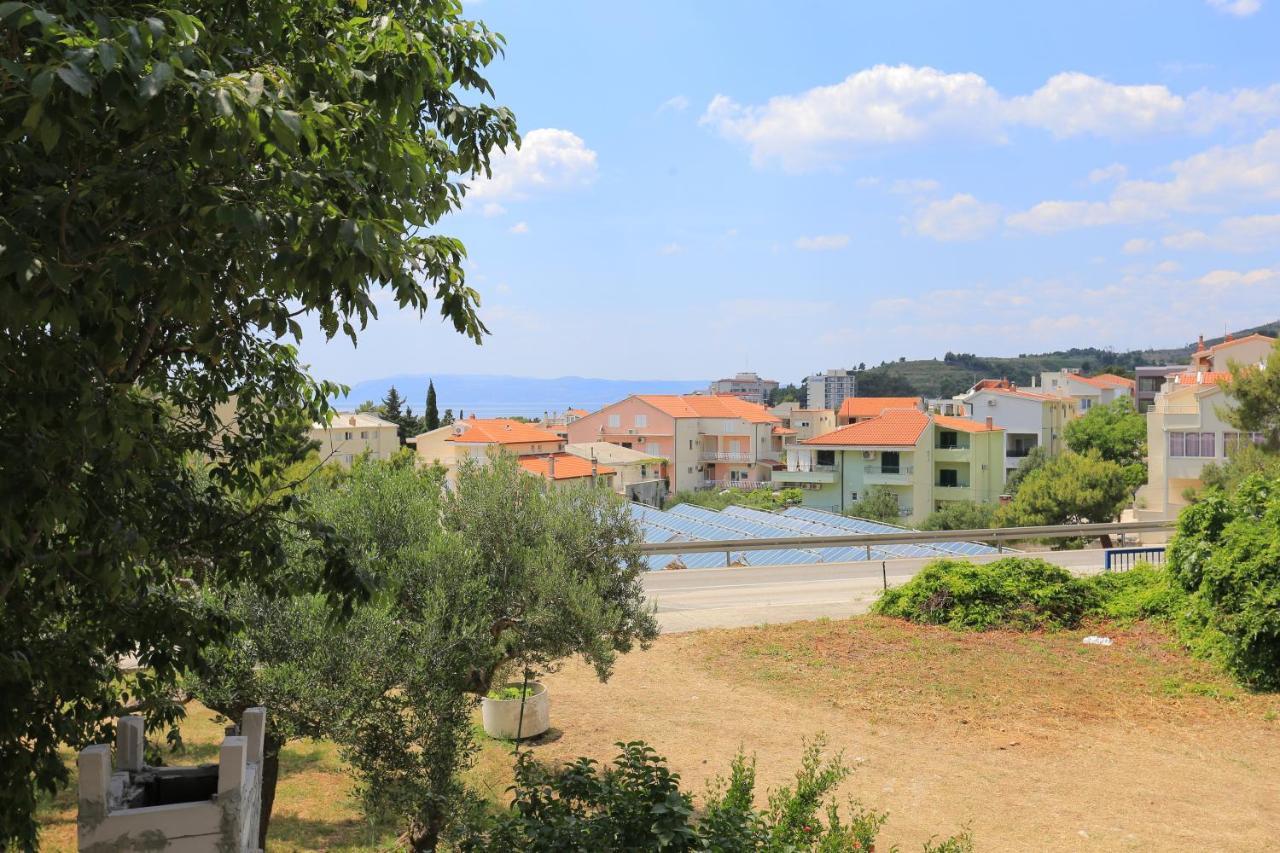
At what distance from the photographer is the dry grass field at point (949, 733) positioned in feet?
26.1

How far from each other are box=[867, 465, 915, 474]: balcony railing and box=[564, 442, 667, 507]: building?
15052 mm

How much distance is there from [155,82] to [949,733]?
1019cm

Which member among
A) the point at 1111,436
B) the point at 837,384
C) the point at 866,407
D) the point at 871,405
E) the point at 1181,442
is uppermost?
the point at 837,384

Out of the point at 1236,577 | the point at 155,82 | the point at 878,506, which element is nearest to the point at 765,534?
the point at 1236,577

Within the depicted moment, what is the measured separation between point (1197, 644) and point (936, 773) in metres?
6.85

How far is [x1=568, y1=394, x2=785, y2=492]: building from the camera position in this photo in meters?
87.6

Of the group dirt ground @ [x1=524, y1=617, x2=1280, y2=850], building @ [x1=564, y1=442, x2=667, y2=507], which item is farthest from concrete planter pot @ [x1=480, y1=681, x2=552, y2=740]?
building @ [x1=564, y1=442, x2=667, y2=507]

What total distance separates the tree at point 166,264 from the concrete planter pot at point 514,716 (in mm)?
5840

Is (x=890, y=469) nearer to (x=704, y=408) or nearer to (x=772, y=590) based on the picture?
(x=704, y=408)

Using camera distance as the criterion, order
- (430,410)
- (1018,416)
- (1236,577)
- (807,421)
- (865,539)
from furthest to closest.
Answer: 1. (807,421)
2. (430,410)
3. (1018,416)
4. (865,539)
5. (1236,577)

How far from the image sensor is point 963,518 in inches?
2208

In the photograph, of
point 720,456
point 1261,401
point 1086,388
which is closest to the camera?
point 1261,401

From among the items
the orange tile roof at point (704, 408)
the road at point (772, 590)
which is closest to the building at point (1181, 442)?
the road at point (772, 590)

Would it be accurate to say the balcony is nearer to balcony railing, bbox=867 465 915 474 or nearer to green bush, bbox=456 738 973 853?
balcony railing, bbox=867 465 915 474
